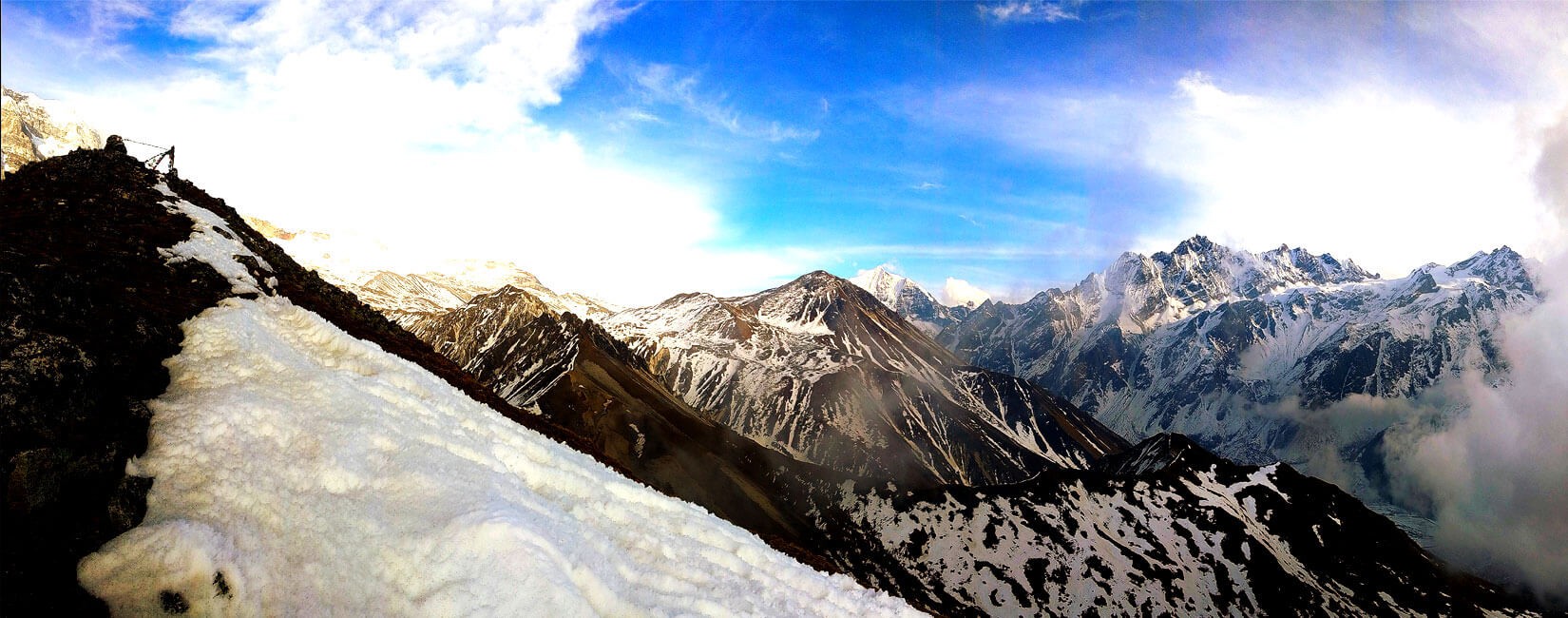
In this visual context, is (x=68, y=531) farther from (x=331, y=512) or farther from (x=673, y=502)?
(x=673, y=502)

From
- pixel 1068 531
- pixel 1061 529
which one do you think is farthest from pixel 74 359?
pixel 1068 531

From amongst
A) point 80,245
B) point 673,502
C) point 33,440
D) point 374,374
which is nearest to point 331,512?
point 33,440

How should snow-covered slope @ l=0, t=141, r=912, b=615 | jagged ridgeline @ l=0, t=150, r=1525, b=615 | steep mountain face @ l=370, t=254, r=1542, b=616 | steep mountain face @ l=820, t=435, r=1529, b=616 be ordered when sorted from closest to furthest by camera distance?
snow-covered slope @ l=0, t=141, r=912, b=615 < jagged ridgeline @ l=0, t=150, r=1525, b=615 < steep mountain face @ l=820, t=435, r=1529, b=616 < steep mountain face @ l=370, t=254, r=1542, b=616

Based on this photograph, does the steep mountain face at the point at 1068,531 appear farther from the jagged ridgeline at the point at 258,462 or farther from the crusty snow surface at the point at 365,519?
the crusty snow surface at the point at 365,519

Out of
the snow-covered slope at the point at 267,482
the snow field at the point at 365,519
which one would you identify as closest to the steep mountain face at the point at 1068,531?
the snow-covered slope at the point at 267,482

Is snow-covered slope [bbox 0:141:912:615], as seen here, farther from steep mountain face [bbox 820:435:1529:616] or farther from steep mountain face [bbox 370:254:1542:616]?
steep mountain face [bbox 820:435:1529:616]

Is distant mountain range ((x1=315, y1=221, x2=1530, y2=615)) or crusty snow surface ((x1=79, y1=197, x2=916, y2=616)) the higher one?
crusty snow surface ((x1=79, y1=197, x2=916, y2=616))

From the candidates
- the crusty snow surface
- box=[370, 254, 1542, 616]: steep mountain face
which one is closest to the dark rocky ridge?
the crusty snow surface

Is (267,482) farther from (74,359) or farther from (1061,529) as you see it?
(1061,529)
